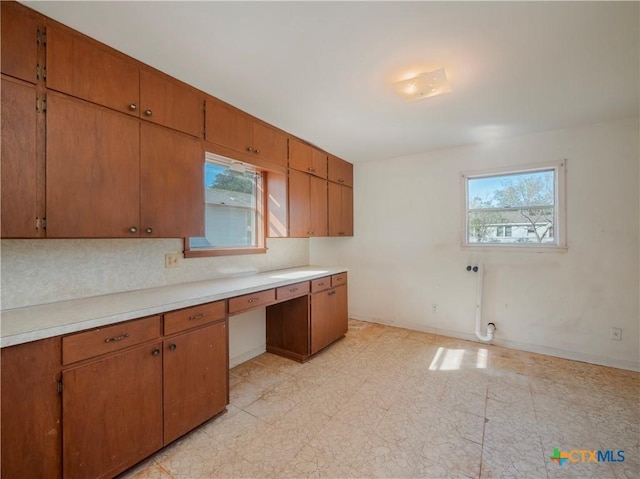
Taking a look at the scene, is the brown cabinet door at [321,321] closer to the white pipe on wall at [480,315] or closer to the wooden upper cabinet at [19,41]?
the white pipe on wall at [480,315]

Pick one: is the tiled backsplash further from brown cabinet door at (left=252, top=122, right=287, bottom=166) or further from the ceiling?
the ceiling

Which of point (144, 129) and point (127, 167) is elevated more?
point (144, 129)

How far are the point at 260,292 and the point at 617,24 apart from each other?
2771 millimetres

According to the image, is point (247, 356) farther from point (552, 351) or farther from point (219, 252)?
point (552, 351)

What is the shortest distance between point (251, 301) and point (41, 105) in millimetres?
1680

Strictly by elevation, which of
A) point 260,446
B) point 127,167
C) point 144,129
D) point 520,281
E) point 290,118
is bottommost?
point 260,446

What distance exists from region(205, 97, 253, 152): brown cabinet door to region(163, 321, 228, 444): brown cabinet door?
4.82 ft

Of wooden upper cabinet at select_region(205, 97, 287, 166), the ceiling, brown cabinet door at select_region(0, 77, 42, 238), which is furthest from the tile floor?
the ceiling

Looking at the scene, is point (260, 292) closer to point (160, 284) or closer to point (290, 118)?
point (160, 284)

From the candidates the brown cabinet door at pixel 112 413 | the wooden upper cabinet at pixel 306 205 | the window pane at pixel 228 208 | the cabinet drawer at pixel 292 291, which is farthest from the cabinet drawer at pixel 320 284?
the brown cabinet door at pixel 112 413

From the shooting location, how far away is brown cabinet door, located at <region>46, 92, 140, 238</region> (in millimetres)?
1467

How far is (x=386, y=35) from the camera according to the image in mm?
1591

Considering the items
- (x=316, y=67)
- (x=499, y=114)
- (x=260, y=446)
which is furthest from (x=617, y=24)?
(x=260, y=446)

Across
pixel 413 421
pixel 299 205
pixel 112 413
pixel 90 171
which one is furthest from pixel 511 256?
pixel 90 171
